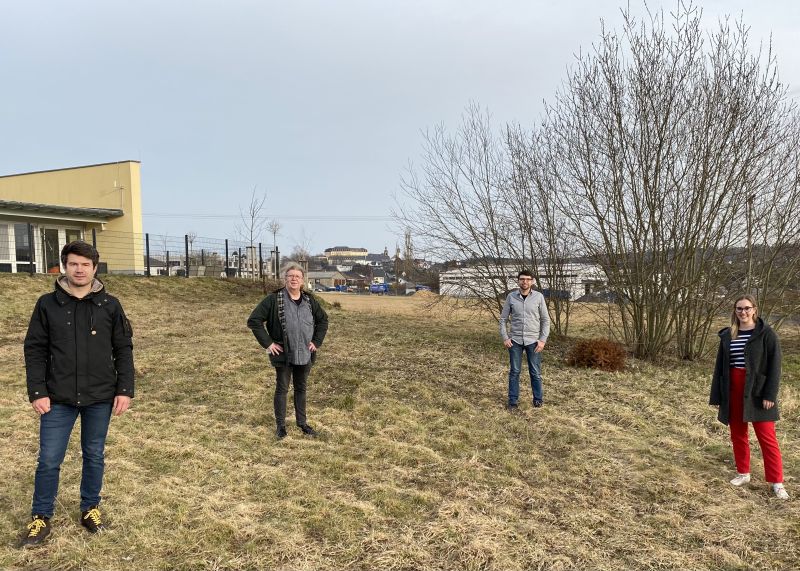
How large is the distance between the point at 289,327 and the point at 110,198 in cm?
2190

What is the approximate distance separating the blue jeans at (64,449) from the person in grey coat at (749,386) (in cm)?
433

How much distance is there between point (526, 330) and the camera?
6145mm

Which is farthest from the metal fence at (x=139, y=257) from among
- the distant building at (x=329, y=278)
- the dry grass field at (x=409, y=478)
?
the distant building at (x=329, y=278)

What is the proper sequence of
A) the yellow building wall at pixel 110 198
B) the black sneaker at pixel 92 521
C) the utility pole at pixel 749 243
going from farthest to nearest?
1. the yellow building wall at pixel 110 198
2. the utility pole at pixel 749 243
3. the black sneaker at pixel 92 521

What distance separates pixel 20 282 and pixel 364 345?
1021cm

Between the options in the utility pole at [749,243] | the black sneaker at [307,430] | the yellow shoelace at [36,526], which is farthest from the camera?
the utility pole at [749,243]

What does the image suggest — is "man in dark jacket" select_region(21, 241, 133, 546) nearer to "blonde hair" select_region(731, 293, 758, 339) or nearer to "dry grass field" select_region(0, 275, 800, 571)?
"dry grass field" select_region(0, 275, 800, 571)

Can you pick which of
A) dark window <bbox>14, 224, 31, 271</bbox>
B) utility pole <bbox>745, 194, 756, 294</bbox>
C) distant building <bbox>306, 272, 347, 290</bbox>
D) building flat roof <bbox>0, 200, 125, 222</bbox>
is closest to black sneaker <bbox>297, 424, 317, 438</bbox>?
utility pole <bbox>745, 194, 756, 294</bbox>

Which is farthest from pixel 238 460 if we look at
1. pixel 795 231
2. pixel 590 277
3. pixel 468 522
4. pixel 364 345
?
pixel 795 231

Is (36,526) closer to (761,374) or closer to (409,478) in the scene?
(409,478)

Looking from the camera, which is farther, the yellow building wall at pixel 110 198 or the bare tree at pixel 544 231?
the yellow building wall at pixel 110 198

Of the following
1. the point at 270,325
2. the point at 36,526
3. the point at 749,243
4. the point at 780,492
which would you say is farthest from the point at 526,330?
the point at 749,243

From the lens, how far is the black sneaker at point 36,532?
2980 mm

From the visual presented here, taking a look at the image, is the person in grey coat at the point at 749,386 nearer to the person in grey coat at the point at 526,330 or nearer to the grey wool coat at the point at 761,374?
the grey wool coat at the point at 761,374
